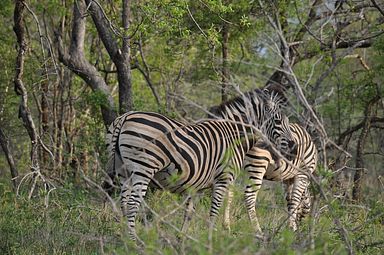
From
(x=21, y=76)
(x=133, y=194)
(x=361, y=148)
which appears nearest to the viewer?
(x=133, y=194)

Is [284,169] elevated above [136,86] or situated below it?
below

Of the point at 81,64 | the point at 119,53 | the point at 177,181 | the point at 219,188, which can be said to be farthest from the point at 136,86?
the point at 177,181

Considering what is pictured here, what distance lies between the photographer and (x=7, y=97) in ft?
44.3

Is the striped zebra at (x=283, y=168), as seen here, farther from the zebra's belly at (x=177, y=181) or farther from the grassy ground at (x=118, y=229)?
the zebra's belly at (x=177, y=181)

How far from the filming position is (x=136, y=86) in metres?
15.3

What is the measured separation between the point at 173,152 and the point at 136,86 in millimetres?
7215

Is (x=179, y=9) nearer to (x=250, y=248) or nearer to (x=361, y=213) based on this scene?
(x=361, y=213)

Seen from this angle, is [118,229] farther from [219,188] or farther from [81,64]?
[81,64]

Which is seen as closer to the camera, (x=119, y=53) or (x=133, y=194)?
(x=133, y=194)

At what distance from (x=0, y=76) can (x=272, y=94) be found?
5918 millimetres

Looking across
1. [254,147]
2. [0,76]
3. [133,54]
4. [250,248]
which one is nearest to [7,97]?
[0,76]

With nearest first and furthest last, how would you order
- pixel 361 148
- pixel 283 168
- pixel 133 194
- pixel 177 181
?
1. pixel 133 194
2. pixel 177 181
3. pixel 283 168
4. pixel 361 148

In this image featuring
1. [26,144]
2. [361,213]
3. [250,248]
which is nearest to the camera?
[250,248]

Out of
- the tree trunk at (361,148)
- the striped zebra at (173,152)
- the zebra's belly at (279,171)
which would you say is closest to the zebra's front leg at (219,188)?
the striped zebra at (173,152)
